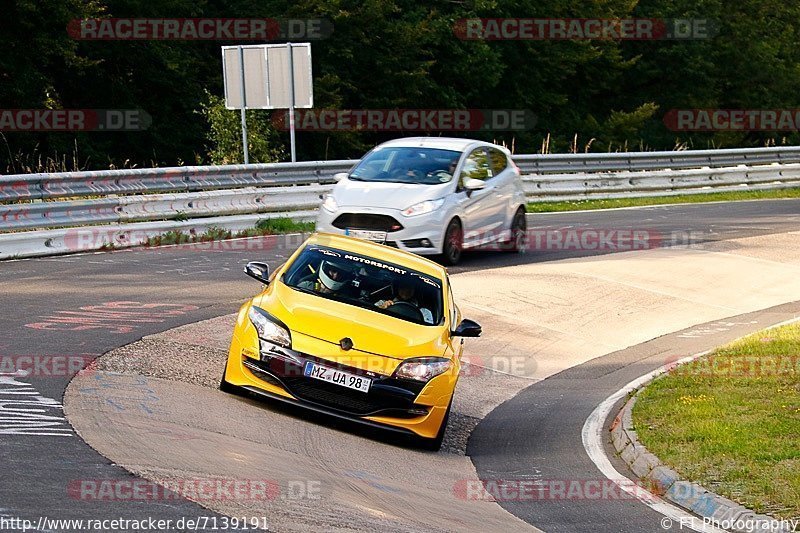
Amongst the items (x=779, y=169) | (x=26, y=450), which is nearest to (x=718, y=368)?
(x=26, y=450)

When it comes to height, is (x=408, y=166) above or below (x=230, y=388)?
above

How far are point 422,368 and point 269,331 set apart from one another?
1266mm

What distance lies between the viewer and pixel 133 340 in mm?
12414

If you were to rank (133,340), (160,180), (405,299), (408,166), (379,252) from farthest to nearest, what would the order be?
(160,180), (408,166), (133,340), (379,252), (405,299)

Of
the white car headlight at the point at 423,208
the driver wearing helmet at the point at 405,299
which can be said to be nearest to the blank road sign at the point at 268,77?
the white car headlight at the point at 423,208

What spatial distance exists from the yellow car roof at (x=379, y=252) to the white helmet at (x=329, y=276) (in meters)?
0.28

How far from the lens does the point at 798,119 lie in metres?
65.6

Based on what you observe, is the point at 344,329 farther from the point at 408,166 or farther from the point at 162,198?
the point at 162,198

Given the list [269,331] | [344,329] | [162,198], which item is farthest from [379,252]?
[162,198]

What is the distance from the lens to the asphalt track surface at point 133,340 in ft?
24.1

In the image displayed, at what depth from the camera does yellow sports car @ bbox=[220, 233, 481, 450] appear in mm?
9867

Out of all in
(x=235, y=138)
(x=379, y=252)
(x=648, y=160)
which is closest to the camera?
(x=379, y=252)

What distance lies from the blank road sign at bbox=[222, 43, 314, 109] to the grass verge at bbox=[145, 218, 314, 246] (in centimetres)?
408

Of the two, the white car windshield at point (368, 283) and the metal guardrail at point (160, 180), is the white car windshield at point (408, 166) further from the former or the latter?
the white car windshield at point (368, 283)
